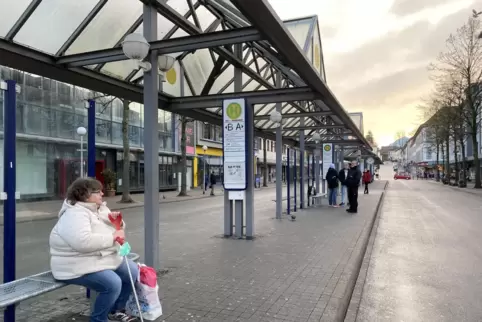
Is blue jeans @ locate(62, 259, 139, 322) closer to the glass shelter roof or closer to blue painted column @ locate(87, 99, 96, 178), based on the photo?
blue painted column @ locate(87, 99, 96, 178)

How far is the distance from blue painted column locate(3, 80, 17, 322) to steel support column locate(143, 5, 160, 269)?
7.58 feet

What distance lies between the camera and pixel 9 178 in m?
3.35

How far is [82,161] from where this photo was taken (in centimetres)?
540

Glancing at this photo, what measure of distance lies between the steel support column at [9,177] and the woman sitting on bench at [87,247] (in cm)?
40

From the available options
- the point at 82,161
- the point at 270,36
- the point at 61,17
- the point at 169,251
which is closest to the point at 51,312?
the point at 82,161

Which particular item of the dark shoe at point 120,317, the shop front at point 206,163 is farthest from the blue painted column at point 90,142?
the shop front at point 206,163

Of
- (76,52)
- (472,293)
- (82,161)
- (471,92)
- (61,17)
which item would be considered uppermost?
(471,92)

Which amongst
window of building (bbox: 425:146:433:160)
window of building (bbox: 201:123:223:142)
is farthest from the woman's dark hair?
window of building (bbox: 425:146:433:160)

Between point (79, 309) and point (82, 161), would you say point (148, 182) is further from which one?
point (79, 309)

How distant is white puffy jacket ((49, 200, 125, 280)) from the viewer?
3178 mm

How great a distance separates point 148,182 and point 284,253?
2.87 metres

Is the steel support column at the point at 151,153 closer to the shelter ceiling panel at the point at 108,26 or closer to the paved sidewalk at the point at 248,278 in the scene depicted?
the paved sidewalk at the point at 248,278

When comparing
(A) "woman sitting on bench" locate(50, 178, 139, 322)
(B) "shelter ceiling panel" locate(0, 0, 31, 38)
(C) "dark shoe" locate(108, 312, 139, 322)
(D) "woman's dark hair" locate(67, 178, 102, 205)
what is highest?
(B) "shelter ceiling panel" locate(0, 0, 31, 38)

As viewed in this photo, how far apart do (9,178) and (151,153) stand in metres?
2.41
